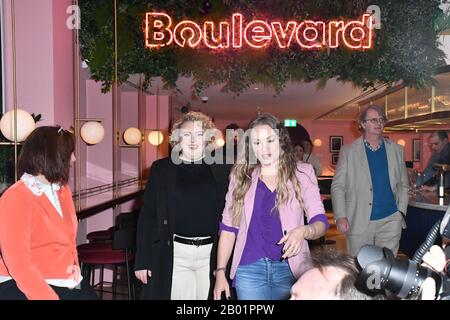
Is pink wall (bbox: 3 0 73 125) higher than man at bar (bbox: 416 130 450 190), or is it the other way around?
pink wall (bbox: 3 0 73 125)

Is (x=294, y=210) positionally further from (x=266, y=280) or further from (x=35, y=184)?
(x=35, y=184)

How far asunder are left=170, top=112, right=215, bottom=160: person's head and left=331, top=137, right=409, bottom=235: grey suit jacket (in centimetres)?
145

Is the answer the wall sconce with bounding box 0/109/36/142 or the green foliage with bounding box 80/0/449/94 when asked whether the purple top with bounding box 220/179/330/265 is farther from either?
→ the green foliage with bounding box 80/0/449/94

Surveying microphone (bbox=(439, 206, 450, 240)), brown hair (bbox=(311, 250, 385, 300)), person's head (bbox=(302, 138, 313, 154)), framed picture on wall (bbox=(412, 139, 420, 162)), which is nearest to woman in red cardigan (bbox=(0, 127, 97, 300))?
brown hair (bbox=(311, 250, 385, 300))

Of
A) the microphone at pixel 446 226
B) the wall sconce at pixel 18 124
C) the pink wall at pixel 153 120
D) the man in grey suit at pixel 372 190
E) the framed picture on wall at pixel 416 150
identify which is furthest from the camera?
the framed picture on wall at pixel 416 150

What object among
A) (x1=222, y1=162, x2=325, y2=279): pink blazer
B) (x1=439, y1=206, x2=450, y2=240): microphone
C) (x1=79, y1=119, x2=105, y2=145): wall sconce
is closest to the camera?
(x1=439, y1=206, x2=450, y2=240): microphone

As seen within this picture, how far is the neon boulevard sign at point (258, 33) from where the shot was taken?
15.1ft

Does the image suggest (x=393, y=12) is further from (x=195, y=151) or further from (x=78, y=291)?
(x=78, y=291)

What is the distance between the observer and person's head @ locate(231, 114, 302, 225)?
82.1 inches

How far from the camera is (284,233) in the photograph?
206cm

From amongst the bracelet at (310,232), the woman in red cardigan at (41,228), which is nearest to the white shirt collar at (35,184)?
the woman in red cardigan at (41,228)

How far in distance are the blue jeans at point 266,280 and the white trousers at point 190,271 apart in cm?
37

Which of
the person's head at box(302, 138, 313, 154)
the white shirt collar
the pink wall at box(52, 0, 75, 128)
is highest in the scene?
the pink wall at box(52, 0, 75, 128)

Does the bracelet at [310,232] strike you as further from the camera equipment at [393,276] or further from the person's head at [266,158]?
the camera equipment at [393,276]
